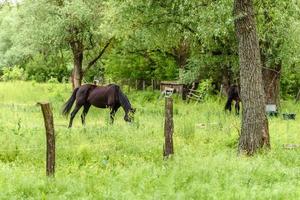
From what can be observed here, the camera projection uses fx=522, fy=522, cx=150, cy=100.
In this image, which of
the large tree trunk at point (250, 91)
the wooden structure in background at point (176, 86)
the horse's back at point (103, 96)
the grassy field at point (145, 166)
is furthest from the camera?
the wooden structure in background at point (176, 86)

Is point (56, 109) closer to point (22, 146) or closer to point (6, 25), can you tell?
point (22, 146)

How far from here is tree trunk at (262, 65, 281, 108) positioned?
86.7 feet

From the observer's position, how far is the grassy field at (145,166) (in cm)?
952

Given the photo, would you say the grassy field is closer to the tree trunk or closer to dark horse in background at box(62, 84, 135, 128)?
dark horse in background at box(62, 84, 135, 128)

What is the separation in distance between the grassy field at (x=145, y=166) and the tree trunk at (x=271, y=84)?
7.59 meters

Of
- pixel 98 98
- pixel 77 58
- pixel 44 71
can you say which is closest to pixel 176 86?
pixel 77 58

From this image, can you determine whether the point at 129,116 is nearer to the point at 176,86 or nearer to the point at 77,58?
the point at 77,58

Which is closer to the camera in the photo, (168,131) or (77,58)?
(168,131)

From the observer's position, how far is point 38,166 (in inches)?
484

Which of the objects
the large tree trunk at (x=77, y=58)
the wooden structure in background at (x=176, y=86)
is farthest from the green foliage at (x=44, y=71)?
the large tree trunk at (x=77, y=58)

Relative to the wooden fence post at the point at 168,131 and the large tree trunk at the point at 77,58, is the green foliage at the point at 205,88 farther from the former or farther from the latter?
the wooden fence post at the point at 168,131

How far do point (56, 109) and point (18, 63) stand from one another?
41317 mm

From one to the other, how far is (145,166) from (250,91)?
4.03 m

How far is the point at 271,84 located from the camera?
26.7 m
